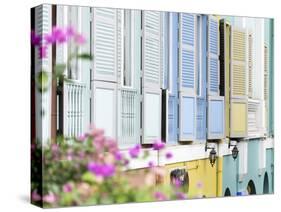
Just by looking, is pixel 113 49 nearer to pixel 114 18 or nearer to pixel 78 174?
pixel 114 18

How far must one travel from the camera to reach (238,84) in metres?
11.6

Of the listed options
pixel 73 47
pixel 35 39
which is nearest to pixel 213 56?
pixel 73 47

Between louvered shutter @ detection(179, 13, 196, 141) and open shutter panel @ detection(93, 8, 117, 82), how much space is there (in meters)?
0.94

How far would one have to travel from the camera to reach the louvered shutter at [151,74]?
10.5m

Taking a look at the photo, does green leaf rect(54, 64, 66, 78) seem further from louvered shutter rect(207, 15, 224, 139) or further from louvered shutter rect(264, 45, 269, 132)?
louvered shutter rect(264, 45, 269, 132)

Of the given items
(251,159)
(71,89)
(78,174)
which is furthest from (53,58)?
(251,159)

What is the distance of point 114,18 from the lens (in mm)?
10320

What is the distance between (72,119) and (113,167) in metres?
0.67

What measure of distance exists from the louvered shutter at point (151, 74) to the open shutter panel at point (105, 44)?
1.33ft

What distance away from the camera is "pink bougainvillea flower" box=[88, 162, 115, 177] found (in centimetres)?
989

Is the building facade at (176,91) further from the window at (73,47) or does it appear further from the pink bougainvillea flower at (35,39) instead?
the pink bougainvillea flower at (35,39)

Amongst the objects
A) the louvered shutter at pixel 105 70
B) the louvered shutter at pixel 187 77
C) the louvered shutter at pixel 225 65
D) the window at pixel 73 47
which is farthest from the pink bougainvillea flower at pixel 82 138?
the louvered shutter at pixel 225 65

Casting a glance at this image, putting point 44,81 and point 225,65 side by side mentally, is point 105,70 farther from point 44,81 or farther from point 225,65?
point 225,65

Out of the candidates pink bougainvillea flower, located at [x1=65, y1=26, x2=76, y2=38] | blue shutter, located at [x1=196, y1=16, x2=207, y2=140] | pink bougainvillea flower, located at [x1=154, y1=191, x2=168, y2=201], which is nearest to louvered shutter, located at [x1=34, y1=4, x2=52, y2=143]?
pink bougainvillea flower, located at [x1=65, y1=26, x2=76, y2=38]
